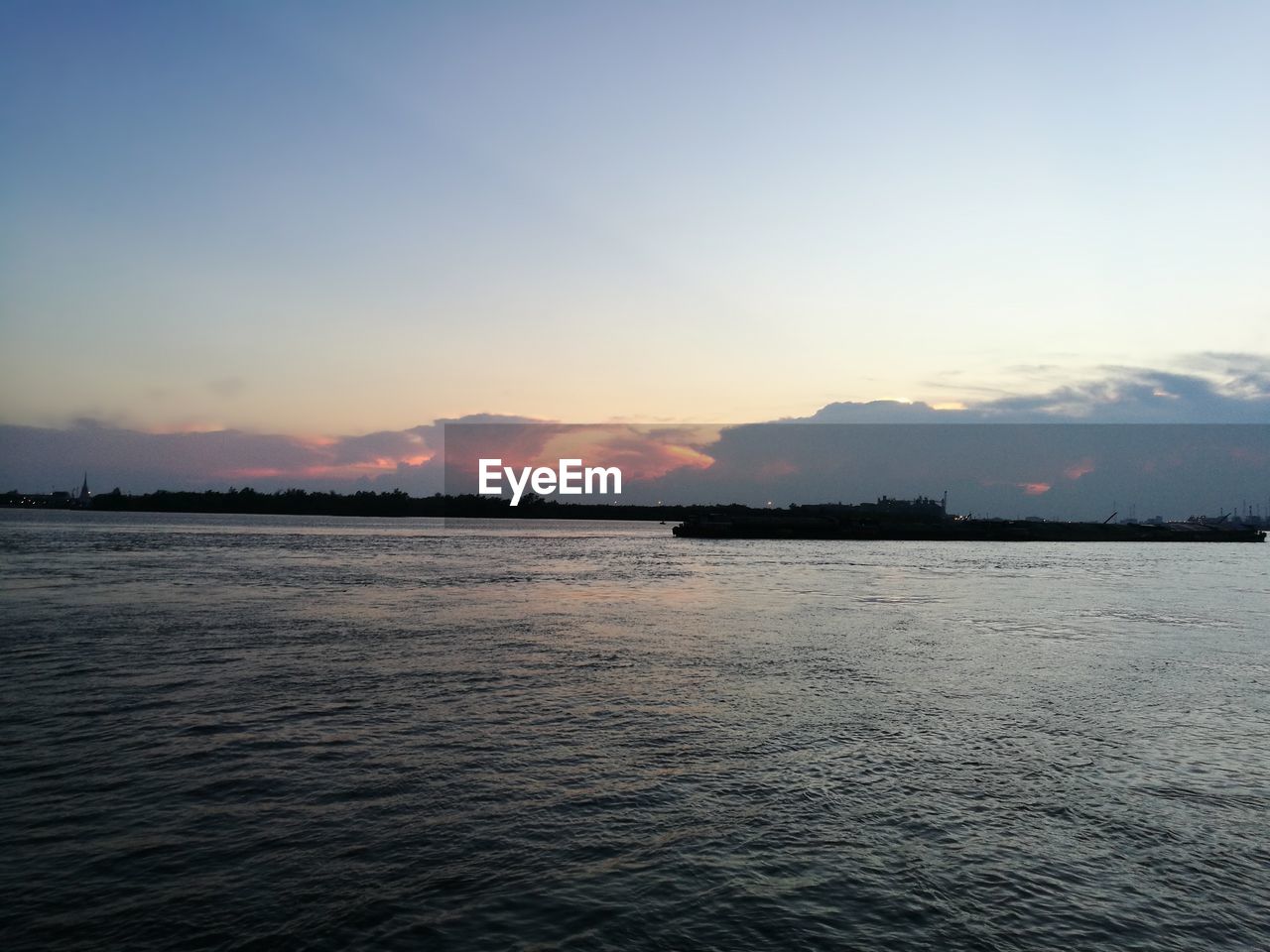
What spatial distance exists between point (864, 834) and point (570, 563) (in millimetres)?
57287

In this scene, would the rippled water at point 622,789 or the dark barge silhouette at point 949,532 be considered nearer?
the rippled water at point 622,789

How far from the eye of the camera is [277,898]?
7938mm

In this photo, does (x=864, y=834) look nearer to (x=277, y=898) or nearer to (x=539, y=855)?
(x=539, y=855)

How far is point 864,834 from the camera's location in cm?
983

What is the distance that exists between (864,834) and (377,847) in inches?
233

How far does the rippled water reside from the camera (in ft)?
25.6

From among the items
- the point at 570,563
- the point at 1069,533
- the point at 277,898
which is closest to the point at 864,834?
the point at 277,898

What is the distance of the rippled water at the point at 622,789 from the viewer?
7793 mm

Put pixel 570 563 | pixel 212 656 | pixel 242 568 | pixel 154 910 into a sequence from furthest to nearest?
pixel 570 563 < pixel 242 568 < pixel 212 656 < pixel 154 910

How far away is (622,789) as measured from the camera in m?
11.1

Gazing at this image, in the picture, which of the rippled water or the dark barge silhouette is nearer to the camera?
the rippled water

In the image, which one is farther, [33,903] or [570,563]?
[570,563]

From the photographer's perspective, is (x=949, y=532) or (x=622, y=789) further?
(x=949, y=532)

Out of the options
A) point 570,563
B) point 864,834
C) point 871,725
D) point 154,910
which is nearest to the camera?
point 154,910
